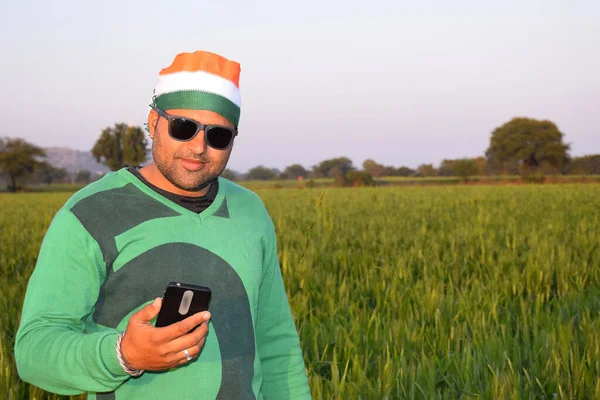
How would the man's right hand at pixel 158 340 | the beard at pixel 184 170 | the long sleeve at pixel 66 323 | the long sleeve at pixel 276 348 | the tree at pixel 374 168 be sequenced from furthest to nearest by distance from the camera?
1. the tree at pixel 374 168
2. the long sleeve at pixel 276 348
3. the beard at pixel 184 170
4. the long sleeve at pixel 66 323
5. the man's right hand at pixel 158 340

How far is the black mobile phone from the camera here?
1142 millimetres

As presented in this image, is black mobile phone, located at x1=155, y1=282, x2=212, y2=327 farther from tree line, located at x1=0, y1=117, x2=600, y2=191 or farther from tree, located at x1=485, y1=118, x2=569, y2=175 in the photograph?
tree, located at x1=485, y1=118, x2=569, y2=175

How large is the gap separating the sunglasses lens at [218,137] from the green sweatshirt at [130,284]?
0.16 meters

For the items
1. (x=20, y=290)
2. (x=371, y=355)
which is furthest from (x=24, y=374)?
(x=20, y=290)

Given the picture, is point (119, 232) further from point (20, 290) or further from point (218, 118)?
point (20, 290)

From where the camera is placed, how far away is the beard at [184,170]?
1.47m

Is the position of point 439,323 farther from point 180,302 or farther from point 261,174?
point 261,174

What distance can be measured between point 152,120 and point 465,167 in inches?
3688

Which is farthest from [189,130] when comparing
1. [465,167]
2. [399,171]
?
[399,171]

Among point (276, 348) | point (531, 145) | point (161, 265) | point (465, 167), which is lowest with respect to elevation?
point (276, 348)

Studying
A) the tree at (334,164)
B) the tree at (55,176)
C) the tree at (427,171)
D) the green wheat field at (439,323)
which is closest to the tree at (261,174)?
the tree at (334,164)

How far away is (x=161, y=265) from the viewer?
142 centimetres

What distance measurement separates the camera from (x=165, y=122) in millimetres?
1519

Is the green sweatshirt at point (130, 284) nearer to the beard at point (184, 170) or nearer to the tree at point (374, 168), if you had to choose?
the beard at point (184, 170)
